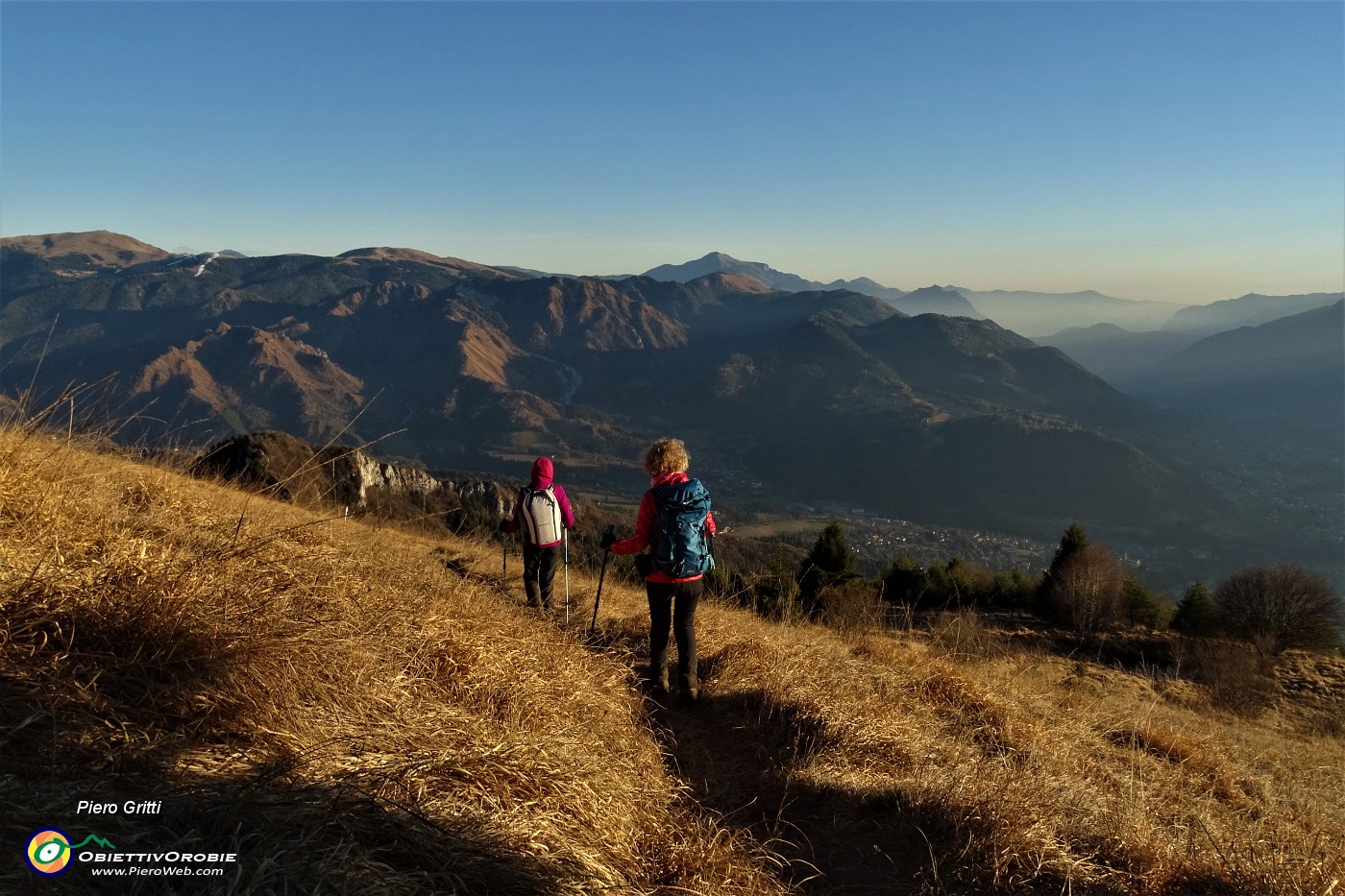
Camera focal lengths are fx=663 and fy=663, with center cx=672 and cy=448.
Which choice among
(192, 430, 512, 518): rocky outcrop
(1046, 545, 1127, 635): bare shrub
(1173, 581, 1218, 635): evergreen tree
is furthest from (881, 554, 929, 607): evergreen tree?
(192, 430, 512, 518): rocky outcrop

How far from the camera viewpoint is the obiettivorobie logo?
1786 mm

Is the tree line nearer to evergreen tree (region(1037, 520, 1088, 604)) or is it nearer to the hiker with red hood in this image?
evergreen tree (region(1037, 520, 1088, 604))

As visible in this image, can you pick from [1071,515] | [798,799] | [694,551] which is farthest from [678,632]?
[1071,515]

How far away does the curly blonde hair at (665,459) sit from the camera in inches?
199

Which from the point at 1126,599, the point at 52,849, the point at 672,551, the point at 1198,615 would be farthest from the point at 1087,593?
the point at 52,849

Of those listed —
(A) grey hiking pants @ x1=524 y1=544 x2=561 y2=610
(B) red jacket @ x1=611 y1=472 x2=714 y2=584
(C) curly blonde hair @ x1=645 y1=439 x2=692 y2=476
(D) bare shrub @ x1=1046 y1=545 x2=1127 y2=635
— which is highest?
(C) curly blonde hair @ x1=645 y1=439 x2=692 y2=476

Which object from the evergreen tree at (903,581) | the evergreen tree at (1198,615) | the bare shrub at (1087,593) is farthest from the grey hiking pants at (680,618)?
the evergreen tree at (1198,615)

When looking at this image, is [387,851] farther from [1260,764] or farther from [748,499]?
[748,499]

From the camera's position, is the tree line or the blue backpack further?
the tree line

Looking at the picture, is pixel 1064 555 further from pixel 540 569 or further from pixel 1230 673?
pixel 540 569

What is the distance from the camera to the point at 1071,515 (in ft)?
510

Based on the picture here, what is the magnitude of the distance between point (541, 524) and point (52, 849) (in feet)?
17.5

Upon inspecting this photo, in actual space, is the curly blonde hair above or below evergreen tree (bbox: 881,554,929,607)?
above

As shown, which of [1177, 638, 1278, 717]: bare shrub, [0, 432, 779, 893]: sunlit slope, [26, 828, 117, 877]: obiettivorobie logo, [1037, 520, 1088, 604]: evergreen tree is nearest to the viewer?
[26, 828, 117, 877]: obiettivorobie logo
